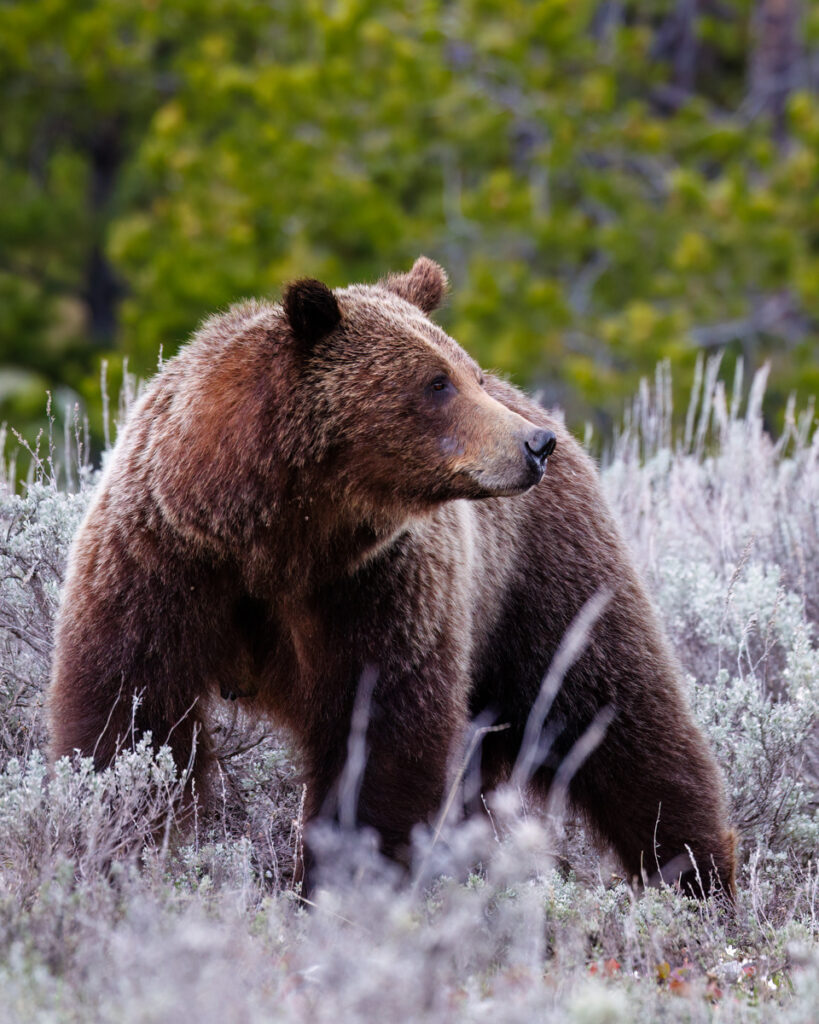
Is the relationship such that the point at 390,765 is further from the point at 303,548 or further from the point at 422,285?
the point at 422,285

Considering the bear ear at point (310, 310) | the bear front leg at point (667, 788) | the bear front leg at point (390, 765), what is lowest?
the bear front leg at point (667, 788)

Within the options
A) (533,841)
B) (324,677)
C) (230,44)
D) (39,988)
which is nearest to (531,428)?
(324,677)

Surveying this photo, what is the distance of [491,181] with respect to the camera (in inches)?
621

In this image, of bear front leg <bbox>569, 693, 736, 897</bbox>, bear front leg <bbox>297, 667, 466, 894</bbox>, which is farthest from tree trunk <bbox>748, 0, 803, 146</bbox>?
bear front leg <bbox>297, 667, 466, 894</bbox>

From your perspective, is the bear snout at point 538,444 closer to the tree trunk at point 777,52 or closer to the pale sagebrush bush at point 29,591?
the pale sagebrush bush at point 29,591

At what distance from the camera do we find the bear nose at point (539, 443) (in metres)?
3.81

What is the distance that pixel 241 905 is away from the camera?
322 cm

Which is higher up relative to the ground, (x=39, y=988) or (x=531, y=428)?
(x=531, y=428)

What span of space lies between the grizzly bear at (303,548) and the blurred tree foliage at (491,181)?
9.55 meters

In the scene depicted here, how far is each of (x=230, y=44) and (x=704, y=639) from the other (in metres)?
15.1

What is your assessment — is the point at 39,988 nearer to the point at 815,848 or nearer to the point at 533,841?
the point at 533,841

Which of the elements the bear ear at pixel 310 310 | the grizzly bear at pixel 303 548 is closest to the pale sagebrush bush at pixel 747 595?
the grizzly bear at pixel 303 548

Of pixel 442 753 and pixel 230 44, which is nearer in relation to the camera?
pixel 442 753

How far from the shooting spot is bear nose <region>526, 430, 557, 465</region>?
12.5 feet
